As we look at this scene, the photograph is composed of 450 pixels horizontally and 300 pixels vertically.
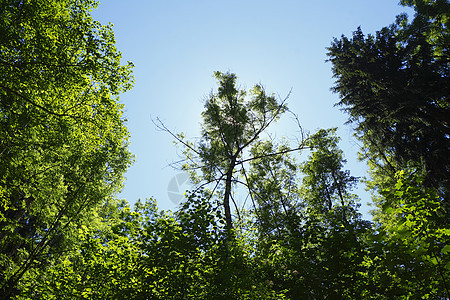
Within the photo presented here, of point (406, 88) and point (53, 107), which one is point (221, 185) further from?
point (406, 88)

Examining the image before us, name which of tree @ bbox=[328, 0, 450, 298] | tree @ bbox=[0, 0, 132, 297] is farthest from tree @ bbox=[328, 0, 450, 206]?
tree @ bbox=[0, 0, 132, 297]

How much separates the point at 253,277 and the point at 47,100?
8.25 m

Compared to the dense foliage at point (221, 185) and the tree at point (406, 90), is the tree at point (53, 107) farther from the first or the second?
the tree at point (406, 90)

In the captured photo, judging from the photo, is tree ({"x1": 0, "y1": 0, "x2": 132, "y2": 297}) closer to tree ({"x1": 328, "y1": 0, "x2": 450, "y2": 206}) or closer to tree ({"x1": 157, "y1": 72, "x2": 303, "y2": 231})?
tree ({"x1": 157, "y1": 72, "x2": 303, "y2": 231})

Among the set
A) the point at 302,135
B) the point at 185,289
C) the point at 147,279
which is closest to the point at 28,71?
the point at 147,279

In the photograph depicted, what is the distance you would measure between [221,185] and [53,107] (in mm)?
7728

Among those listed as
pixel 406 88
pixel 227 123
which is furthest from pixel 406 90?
pixel 227 123

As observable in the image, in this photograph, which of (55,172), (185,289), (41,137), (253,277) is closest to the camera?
(185,289)

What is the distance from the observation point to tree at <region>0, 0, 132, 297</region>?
23.7 ft

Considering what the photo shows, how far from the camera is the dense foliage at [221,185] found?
4227mm

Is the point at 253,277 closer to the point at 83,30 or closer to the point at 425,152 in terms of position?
the point at 83,30

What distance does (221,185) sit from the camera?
1240cm

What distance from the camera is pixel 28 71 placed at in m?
7.14

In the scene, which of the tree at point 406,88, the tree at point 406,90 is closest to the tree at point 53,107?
the tree at point 406,90
